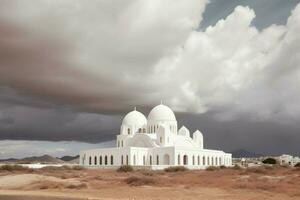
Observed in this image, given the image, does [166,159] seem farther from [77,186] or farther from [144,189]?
[144,189]

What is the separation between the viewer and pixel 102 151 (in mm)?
83562

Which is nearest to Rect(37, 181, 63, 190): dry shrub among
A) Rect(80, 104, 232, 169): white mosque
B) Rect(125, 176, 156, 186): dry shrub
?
Rect(125, 176, 156, 186): dry shrub

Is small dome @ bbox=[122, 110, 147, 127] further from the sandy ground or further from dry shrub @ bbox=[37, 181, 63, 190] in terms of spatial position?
dry shrub @ bbox=[37, 181, 63, 190]

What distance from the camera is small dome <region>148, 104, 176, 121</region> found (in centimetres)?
9089

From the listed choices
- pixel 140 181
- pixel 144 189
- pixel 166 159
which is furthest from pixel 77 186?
pixel 166 159

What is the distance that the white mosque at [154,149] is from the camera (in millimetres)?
78688

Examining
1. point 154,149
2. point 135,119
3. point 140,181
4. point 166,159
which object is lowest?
point 140,181

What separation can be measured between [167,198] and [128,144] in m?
58.7

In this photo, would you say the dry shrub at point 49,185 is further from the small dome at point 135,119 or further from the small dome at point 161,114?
the small dome at point 135,119

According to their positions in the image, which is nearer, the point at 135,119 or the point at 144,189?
the point at 144,189

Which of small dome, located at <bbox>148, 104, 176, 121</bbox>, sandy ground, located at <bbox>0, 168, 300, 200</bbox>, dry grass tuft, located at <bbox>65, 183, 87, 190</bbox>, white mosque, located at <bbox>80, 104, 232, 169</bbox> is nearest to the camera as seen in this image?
sandy ground, located at <bbox>0, 168, 300, 200</bbox>

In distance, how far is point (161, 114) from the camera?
9106cm

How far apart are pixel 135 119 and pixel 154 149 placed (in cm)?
1505

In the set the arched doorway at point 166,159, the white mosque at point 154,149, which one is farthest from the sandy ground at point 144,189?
the arched doorway at point 166,159
